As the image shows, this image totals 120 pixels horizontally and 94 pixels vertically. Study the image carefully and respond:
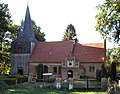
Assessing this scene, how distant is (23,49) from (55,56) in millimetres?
7015

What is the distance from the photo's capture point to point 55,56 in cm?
5791

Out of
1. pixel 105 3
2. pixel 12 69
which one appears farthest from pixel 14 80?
pixel 12 69

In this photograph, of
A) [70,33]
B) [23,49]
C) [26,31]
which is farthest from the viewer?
[70,33]

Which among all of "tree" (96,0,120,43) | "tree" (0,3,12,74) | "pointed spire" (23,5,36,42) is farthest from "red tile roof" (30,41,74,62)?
"tree" (96,0,120,43)

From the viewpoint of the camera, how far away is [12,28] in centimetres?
5762

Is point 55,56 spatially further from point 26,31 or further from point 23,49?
point 26,31

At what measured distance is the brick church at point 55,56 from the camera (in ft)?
181

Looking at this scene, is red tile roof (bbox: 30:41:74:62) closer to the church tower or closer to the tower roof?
the church tower

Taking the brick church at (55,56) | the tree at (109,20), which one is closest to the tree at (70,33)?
the brick church at (55,56)

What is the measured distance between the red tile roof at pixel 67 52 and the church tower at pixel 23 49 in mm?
1550

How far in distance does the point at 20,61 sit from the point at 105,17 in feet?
99.0

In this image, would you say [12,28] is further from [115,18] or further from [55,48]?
[115,18]

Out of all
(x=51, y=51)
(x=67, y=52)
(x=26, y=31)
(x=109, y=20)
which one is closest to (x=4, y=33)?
(x=26, y=31)

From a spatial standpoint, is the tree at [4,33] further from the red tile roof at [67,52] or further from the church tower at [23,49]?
the red tile roof at [67,52]
